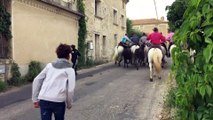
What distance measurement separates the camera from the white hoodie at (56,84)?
18.9 ft

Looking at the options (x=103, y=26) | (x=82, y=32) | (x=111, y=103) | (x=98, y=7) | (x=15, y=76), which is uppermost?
(x=98, y=7)

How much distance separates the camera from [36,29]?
60.7 ft

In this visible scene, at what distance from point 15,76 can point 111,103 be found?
623cm

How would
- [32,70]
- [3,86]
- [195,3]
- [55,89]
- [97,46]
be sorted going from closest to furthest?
[195,3]
[55,89]
[3,86]
[32,70]
[97,46]

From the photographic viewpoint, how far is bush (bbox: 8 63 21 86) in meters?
15.9

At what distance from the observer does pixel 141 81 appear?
16344 mm

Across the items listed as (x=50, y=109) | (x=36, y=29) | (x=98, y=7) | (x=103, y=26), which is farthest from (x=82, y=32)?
(x=50, y=109)

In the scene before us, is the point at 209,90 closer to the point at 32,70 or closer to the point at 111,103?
the point at 111,103

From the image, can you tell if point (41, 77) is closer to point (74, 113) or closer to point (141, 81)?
point (74, 113)

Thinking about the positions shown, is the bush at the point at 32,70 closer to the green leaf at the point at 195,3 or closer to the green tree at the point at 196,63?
the green tree at the point at 196,63

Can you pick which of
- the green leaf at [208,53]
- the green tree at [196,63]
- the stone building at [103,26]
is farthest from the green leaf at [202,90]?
the stone building at [103,26]

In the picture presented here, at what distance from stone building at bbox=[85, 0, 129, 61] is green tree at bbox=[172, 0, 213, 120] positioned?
75.5ft

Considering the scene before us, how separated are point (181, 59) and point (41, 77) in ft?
9.78

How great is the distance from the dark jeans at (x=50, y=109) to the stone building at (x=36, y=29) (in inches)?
394
